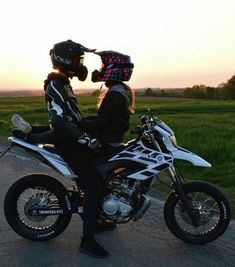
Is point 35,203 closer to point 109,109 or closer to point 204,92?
point 109,109

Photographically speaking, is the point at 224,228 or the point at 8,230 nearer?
the point at 224,228

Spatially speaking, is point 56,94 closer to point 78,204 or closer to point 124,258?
point 78,204

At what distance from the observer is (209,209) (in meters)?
5.16

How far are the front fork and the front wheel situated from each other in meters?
0.03

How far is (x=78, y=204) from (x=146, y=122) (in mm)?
1077

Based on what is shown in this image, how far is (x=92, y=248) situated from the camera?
4898mm

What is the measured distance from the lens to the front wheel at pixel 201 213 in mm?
5105

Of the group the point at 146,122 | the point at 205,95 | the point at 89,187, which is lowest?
the point at 205,95

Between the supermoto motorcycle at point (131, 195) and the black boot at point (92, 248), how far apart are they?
28 centimetres

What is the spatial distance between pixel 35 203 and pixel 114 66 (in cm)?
161

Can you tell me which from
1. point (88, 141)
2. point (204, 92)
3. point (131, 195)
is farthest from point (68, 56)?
point (204, 92)

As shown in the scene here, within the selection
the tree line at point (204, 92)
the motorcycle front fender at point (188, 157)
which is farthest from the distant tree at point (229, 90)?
the motorcycle front fender at point (188, 157)

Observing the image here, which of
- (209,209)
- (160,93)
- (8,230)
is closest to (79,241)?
(8,230)

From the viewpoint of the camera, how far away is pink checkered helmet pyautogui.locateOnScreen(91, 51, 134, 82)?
4883 mm
